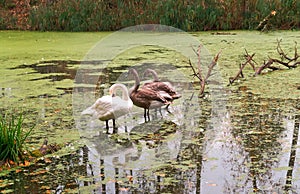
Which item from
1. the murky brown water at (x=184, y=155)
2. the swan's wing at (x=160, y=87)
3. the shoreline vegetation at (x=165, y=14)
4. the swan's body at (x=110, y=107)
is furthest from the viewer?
the shoreline vegetation at (x=165, y=14)

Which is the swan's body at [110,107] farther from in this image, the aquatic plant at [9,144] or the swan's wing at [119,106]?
the aquatic plant at [9,144]

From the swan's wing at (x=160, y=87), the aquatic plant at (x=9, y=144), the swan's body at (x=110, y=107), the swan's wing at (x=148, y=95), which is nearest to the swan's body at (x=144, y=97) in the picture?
the swan's wing at (x=148, y=95)

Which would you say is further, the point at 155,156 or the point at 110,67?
the point at 110,67

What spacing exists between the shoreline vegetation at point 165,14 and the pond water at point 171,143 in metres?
4.52

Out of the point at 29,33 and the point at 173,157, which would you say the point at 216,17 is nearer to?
the point at 29,33

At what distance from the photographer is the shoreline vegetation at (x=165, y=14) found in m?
9.32

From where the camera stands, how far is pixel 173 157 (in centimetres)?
281

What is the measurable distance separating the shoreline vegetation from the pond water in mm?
4524

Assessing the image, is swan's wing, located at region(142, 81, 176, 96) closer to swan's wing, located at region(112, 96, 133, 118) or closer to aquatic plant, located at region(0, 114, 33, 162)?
swan's wing, located at region(112, 96, 133, 118)

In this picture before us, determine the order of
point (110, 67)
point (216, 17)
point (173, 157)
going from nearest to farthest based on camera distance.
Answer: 1. point (173, 157)
2. point (110, 67)
3. point (216, 17)

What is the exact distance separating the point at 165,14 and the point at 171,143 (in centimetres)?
669

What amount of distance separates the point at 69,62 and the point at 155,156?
13.6 feet

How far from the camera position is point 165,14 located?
943 centimetres

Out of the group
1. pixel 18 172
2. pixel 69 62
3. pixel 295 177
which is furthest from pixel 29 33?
pixel 295 177
